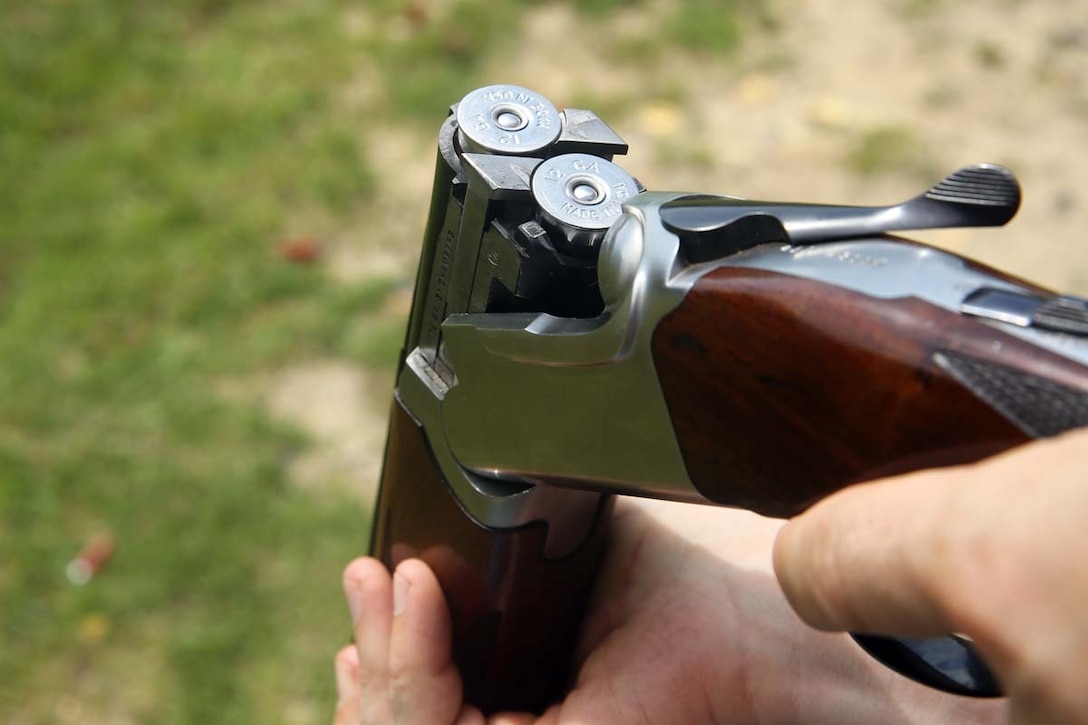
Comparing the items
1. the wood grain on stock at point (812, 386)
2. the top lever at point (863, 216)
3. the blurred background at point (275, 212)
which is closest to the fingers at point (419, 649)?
the wood grain on stock at point (812, 386)

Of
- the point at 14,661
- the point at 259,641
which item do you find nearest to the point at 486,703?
the point at 259,641

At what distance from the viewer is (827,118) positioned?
10.8 feet

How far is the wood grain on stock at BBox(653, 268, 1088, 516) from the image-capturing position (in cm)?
74

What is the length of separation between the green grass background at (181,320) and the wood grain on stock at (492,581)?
3.46 feet

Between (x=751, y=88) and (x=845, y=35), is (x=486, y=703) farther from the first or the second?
(x=845, y=35)

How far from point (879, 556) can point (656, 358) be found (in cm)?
30

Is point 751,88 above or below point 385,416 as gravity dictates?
above

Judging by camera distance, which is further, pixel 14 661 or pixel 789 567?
pixel 14 661

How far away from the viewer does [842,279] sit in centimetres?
82

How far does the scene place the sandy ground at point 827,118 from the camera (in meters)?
2.99

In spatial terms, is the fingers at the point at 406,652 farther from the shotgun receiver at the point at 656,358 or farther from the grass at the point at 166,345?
the grass at the point at 166,345

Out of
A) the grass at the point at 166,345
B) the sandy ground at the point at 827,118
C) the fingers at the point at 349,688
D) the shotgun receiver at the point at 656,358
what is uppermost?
the shotgun receiver at the point at 656,358

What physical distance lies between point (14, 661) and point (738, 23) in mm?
2785

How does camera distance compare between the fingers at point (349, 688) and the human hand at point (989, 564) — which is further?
the fingers at point (349, 688)
